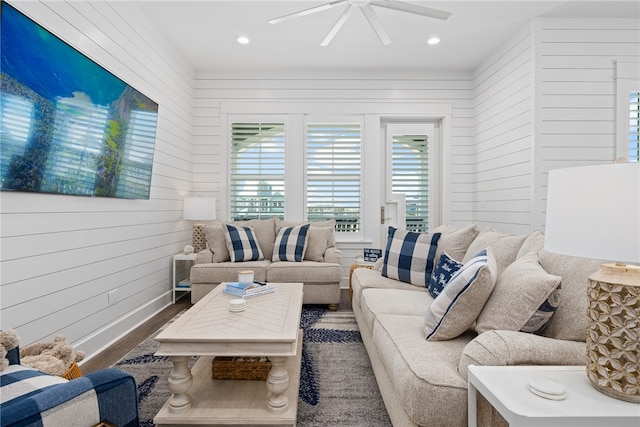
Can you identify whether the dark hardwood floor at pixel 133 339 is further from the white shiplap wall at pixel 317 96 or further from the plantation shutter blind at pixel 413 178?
the plantation shutter blind at pixel 413 178

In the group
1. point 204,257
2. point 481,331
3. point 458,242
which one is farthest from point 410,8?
point 204,257

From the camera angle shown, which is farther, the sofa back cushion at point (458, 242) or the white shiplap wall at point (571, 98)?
the white shiplap wall at point (571, 98)

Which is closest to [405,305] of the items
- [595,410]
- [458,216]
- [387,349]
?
[387,349]

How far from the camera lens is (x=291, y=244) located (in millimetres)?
3754

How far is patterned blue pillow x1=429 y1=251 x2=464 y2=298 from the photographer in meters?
2.08

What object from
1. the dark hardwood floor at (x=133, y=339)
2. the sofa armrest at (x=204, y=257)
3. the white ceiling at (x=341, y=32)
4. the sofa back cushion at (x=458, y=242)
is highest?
the white ceiling at (x=341, y=32)

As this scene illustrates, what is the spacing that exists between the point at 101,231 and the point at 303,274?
1.83 m

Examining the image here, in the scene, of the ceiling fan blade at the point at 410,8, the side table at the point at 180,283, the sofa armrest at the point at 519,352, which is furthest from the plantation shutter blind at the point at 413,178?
the sofa armrest at the point at 519,352

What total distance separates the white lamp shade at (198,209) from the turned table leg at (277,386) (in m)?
2.64

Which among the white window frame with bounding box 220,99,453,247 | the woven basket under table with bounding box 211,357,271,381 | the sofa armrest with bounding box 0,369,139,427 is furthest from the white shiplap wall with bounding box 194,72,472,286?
the sofa armrest with bounding box 0,369,139,427

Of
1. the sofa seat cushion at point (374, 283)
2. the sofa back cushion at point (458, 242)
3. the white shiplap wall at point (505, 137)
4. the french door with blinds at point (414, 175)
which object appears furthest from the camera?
the french door with blinds at point (414, 175)

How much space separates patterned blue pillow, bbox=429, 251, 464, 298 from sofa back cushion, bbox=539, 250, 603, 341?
0.65 meters

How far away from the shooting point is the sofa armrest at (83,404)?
28.3 inches

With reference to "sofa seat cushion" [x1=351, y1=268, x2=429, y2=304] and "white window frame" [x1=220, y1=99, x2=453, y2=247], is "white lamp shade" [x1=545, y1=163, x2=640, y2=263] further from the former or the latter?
"white window frame" [x1=220, y1=99, x2=453, y2=247]
